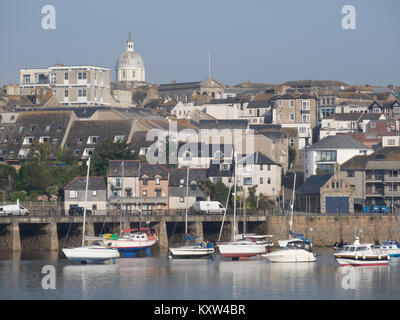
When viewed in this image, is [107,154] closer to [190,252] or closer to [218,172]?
[218,172]

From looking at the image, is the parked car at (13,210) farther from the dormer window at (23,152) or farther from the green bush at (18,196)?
the dormer window at (23,152)

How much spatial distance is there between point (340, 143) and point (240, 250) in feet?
137

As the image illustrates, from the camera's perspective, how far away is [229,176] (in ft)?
381

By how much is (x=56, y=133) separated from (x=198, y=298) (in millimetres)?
70189

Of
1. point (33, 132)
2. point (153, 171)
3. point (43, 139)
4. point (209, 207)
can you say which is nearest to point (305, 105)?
point (43, 139)

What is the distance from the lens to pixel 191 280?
76.8 meters

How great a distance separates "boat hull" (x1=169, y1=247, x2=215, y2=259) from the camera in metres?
88.4

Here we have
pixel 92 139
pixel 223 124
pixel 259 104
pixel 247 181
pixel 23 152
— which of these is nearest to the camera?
pixel 247 181

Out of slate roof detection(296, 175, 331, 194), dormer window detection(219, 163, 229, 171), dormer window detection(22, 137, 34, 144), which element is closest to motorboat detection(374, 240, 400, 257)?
slate roof detection(296, 175, 331, 194)

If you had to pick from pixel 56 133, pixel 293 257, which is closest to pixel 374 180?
pixel 293 257

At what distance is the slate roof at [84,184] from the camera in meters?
108

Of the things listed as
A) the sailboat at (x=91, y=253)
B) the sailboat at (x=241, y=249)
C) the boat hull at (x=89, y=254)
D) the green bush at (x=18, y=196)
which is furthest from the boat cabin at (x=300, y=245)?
the green bush at (x=18, y=196)

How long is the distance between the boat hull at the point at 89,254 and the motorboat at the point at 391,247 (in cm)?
2223

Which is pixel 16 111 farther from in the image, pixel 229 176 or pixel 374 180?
pixel 374 180
